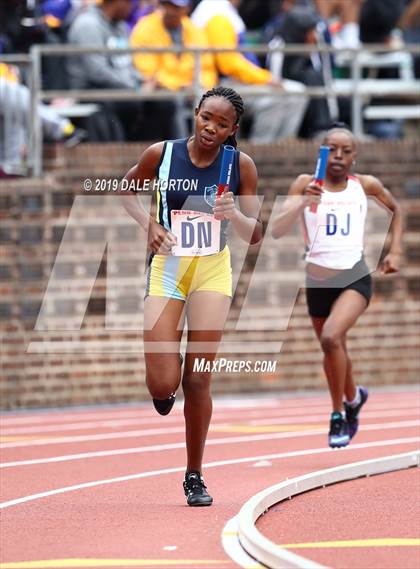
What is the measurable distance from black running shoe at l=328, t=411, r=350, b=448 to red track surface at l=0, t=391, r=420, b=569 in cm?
16

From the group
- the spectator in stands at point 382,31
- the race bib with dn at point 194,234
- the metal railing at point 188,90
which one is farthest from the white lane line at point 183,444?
the spectator in stands at point 382,31

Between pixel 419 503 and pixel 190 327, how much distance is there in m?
1.69

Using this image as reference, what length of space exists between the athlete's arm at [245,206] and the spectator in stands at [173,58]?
8046 millimetres

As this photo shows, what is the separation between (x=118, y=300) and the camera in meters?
17.7

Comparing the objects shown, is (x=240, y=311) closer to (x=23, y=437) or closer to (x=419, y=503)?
(x=23, y=437)

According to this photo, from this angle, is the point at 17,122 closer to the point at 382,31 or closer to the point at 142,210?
the point at 382,31

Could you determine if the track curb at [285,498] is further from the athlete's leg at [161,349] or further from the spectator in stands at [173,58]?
the spectator in stands at [173,58]

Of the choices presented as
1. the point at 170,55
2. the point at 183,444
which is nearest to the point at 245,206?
the point at 183,444

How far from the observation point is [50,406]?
1764cm

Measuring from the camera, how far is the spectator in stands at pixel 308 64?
17969 mm

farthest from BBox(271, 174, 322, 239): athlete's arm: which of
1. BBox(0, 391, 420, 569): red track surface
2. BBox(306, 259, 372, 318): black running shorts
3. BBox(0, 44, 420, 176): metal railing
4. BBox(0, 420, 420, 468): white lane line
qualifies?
BBox(0, 44, 420, 176): metal railing

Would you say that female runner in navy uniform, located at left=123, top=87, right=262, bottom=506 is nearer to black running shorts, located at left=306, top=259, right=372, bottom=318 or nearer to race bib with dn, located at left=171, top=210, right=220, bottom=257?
race bib with dn, located at left=171, top=210, right=220, bottom=257

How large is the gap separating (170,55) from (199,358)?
8955mm

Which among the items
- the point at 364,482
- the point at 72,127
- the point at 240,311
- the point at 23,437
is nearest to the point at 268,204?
the point at 240,311
